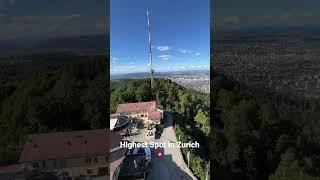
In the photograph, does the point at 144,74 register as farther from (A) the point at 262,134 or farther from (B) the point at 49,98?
(A) the point at 262,134

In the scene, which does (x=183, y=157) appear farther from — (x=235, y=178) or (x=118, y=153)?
(x=235, y=178)

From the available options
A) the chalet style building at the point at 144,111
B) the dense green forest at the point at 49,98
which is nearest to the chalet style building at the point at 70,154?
the dense green forest at the point at 49,98

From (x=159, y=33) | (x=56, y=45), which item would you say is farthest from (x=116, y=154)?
(x=56, y=45)

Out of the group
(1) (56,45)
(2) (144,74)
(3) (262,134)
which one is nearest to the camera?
(2) (144,74)

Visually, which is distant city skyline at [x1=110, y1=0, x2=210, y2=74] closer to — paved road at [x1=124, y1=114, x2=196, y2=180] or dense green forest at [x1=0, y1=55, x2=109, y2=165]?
paved road at [x1=124, y1=114, x2=196, y2=180]

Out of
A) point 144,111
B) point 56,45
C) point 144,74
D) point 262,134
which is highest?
point 56,45

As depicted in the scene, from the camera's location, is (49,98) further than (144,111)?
Yes
